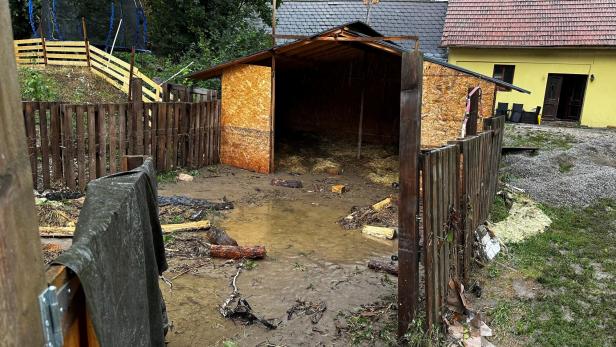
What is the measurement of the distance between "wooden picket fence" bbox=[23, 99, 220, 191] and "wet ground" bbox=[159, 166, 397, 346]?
1.05 m

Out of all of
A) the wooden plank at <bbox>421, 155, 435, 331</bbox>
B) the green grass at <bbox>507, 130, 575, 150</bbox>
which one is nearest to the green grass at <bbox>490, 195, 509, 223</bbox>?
the wooden plank at <bbox>421, 155, 435, 331</bbox>

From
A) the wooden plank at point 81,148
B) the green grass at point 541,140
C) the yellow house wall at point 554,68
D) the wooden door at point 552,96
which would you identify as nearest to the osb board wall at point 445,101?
the green grass at point 541,140

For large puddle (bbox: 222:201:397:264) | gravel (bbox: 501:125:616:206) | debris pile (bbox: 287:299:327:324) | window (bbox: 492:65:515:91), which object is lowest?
large puddle (bbox: 222:201:397:264)

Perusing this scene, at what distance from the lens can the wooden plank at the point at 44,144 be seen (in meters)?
7.50

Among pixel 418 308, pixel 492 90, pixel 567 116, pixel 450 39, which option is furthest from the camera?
pixel 567 116

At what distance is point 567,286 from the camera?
5.31 m

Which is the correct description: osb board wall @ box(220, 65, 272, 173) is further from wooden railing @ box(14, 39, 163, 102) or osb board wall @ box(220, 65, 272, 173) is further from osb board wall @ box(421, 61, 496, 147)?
wooden railing @ box(14, 39, 163, 102)

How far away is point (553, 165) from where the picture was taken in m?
11.3

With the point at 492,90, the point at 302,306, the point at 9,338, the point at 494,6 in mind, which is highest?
the point at 494,6

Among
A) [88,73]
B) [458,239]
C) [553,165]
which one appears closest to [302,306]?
[458,239]

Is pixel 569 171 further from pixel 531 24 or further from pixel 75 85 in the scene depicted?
pixel 75 85

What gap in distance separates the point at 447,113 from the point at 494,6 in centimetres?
1412

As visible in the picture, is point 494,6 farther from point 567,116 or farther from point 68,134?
point 68,134

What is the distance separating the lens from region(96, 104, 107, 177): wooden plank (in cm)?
823
